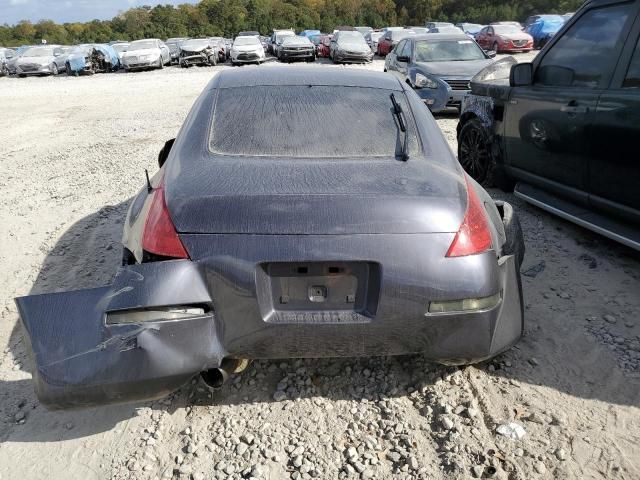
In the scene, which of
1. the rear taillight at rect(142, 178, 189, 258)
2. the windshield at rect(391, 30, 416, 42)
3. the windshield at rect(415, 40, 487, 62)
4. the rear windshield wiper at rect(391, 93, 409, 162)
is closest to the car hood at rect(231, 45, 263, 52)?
the windshield at rect(391, 30, 416, 42)

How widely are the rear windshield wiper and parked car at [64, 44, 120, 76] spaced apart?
28.4 metres

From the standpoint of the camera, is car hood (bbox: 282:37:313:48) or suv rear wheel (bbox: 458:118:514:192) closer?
suv rear wheel (bbox: 458:118:514:192)

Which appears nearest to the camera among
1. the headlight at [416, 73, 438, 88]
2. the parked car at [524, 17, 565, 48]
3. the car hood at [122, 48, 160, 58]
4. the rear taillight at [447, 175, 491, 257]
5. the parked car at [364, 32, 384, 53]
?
the rear taillight at [447, 175, 491, 257]

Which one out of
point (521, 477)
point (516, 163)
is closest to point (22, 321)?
point (521, 477)

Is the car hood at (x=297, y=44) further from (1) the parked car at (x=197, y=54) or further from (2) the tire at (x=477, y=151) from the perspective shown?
(2) the tire at (x=477, y=151)

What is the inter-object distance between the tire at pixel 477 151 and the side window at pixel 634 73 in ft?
5.73

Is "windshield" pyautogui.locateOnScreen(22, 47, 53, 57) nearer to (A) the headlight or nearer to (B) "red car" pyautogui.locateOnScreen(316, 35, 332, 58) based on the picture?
(B) "red car" pyautogui.locateOnScreen(316, 35, 332, 58)

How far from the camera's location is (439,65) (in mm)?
11180

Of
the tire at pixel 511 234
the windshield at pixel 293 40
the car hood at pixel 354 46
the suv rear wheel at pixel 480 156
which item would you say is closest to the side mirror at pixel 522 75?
the suv rear wheel at pixel 480 156

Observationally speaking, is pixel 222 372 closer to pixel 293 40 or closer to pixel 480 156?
pixel 480 156

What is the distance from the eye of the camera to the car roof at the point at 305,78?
3.19 metres

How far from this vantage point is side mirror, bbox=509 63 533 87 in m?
4.57

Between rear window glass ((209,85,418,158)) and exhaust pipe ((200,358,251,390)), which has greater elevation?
rear window glass ((209,85,418,158))

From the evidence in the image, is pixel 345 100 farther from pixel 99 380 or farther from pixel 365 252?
pixel 99 380
